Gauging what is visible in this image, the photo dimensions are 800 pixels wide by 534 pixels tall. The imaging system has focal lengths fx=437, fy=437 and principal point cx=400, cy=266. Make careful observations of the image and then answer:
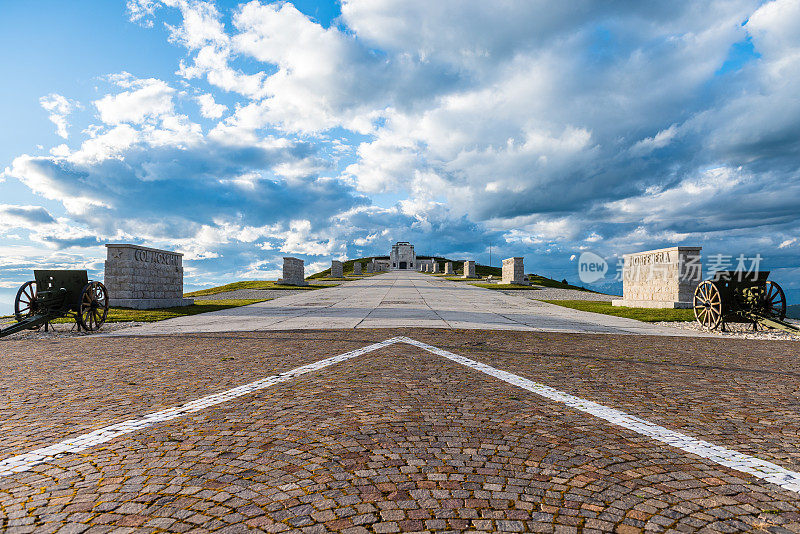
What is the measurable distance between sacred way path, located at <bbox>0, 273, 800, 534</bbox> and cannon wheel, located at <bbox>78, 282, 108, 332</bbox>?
4.44 meters

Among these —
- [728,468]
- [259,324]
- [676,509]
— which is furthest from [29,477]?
[259,324]

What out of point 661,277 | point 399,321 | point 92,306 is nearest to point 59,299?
point 92,306

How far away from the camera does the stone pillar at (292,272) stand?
131ft

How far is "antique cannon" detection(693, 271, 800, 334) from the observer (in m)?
13.5

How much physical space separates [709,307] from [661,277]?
7.09 metres

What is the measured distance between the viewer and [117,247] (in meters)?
17.8

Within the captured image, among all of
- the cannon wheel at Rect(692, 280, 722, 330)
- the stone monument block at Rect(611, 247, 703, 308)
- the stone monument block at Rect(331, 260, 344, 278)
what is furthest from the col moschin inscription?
the stone monument block at Rect(331, 260, 344, 278)

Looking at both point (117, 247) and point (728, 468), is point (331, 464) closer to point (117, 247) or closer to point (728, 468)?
point (728, 468)

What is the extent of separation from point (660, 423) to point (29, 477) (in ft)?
18.2

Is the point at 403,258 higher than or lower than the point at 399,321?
higher

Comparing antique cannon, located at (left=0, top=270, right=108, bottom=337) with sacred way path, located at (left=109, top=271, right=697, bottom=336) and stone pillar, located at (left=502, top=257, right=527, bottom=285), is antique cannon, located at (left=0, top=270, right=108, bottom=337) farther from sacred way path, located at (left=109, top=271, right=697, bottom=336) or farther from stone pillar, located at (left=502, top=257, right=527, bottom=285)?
stone pillar, located at (left=502, top=257, right=527, bottom=285)

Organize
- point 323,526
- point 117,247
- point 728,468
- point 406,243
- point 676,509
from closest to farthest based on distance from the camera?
point 323,526
point 676,509
point 728,468
point 117,247
point 406,243

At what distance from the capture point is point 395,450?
3.63 metres

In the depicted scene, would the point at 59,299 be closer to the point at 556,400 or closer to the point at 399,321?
the point at 399,321
